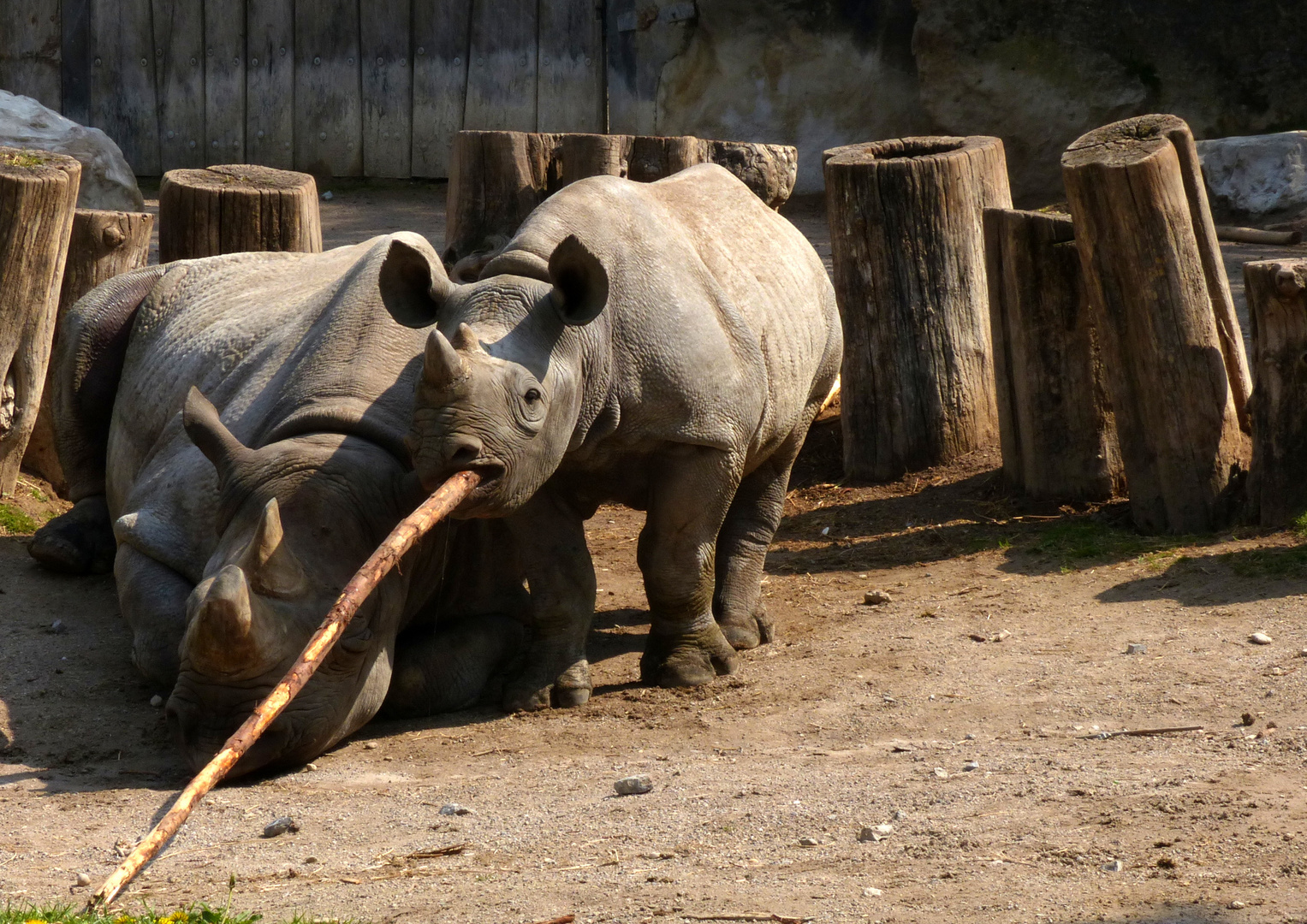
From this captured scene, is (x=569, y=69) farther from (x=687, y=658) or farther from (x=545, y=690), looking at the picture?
(x=545, y=690)

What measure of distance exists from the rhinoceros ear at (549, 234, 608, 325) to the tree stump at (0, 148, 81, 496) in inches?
113

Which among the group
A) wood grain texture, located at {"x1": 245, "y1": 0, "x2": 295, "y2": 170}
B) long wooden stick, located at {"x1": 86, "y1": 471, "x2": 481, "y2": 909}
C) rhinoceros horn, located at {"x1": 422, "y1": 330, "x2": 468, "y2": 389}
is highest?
wood grain texture, located at {"x1": 245, "y1": 0, "x2": 295, "y2": 170}

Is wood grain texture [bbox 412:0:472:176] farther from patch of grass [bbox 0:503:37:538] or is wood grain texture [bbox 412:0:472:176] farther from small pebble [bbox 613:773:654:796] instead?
small pebble [bbox 613:773:654:796]

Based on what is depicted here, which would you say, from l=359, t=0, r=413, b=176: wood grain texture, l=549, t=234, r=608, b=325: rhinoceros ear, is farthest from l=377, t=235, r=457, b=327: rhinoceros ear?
l=359, t=0, r=413, b=176: wood grain texture

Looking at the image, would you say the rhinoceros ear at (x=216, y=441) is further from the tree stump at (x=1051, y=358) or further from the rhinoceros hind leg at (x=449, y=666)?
the tree stump at (x=1051, y=358)

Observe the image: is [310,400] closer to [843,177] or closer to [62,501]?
[62,501]

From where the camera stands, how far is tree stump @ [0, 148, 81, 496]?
647 centimetres

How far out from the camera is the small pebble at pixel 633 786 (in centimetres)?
420

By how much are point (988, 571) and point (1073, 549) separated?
38 centimetres

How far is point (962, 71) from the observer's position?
12.3 metres

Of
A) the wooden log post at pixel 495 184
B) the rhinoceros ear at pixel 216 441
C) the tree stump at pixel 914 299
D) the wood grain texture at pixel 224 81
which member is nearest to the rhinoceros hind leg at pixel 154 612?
the rhinoceros ear at pixel 216 441

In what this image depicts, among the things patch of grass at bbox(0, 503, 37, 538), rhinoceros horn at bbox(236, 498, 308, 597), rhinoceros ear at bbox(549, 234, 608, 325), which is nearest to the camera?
rhinoceros horn at bbox(236, 498, 308, 597)

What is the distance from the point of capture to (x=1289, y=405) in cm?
623

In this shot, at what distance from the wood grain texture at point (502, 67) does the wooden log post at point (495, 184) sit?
568 centimetres
